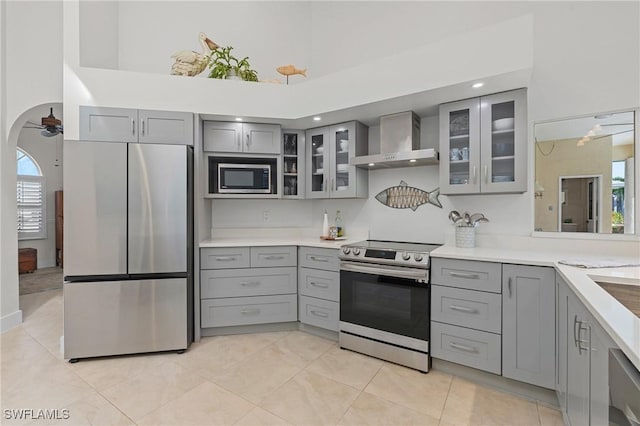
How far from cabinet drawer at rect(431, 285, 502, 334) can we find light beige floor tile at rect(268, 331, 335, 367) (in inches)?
42.0

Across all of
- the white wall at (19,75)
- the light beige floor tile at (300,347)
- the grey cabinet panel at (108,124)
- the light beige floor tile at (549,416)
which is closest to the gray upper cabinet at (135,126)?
the grey cabinet panel at (108,124)

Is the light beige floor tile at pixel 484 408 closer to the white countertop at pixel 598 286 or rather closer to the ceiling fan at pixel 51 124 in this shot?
Result: the white countertop at pixel 598 286

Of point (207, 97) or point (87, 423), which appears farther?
point (207, 97)

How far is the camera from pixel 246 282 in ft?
9.86

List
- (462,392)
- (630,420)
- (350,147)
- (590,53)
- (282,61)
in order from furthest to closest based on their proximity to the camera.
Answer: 1. (282,61)
2. (350,147)
3. (590,53)
4. (462,392)
5. (630,420)

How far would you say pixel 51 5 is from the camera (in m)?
3.25

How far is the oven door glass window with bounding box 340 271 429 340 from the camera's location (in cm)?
237

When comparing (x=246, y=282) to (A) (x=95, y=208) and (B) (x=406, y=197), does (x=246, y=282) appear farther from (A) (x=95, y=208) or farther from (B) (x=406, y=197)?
(B) (x=406, y=197)

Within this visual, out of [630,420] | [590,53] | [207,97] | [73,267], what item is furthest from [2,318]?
[590,53]

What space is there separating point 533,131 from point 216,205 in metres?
3.26

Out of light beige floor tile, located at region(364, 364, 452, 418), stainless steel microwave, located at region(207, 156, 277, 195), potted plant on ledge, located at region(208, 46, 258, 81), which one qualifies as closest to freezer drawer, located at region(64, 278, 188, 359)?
stainless steel microwave, located at region(207, 156, 277, 195)

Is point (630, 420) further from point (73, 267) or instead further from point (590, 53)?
point (73, 267)

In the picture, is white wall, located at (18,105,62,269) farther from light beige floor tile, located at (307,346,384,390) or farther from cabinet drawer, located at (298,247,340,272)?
light beige floor tile, located at (307,346,384,390)

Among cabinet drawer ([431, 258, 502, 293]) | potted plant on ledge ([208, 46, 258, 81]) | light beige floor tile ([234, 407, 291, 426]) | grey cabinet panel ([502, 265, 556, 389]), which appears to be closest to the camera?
light beige floor tile ([234, 407, 291, 426])
